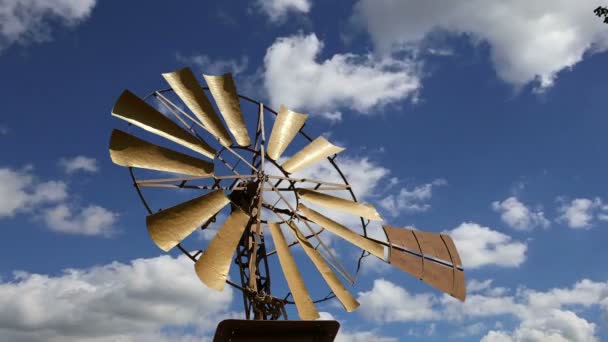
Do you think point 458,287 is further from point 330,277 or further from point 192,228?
point 192,228

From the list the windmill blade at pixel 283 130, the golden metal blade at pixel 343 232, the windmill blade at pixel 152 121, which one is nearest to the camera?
the windmill blade at pixel 152 121

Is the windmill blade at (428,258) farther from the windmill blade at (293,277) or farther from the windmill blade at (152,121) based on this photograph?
the windmill blade at (152,121)

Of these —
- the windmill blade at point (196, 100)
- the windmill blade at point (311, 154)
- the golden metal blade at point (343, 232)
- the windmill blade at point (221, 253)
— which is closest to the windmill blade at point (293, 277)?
the windmill blade at point (221, 253)

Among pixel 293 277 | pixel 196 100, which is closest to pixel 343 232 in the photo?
pixel 293 277

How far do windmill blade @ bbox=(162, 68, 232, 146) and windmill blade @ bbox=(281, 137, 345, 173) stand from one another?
1.32 m

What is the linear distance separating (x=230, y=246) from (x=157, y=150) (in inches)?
67.5

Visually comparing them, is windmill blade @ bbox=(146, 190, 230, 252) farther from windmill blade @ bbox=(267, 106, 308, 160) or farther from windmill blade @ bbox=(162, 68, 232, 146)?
windmill blade @ bbox=(267, 106, 308, 160)

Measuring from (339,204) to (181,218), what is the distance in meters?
3.11

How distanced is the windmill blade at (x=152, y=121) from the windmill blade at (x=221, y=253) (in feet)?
3.94

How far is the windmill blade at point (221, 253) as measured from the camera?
7461 mm

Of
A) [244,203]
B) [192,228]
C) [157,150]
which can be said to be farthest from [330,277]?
[157,150]

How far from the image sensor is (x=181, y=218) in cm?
795

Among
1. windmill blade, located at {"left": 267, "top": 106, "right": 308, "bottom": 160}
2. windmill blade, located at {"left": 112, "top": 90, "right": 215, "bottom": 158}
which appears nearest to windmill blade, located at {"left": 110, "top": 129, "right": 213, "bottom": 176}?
windmill blade, located at {"left": 112, "top": 90, "right": 215, "bottom": 158}

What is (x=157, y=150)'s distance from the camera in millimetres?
8344
